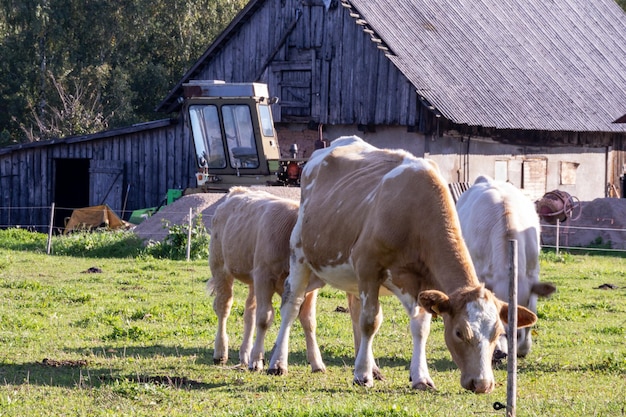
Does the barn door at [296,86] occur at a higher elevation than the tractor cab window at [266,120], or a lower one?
higher

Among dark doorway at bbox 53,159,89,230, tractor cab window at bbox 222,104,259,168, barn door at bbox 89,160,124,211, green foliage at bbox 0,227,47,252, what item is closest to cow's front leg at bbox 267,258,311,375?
green foliage at bbox 0,227,47,252

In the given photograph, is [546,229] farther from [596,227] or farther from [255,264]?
[255,264]

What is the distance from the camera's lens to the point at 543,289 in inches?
384

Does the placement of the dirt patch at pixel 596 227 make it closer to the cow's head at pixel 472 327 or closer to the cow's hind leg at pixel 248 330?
the cow's hind leg at pixel 248 330

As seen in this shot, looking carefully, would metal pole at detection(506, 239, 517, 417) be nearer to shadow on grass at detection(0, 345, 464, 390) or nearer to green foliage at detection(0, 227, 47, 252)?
shadow on grass at detection(0, 345, 464, 390)

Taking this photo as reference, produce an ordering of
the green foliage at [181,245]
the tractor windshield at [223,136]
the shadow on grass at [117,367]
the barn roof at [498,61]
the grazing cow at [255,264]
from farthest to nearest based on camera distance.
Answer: the barn roof at [498,61], the tractor windshield at [223,136], the green foliage at [181,245], the grazing cow at [255,264], the shadow on grass at [117,367]

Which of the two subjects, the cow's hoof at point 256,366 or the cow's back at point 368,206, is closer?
the cow's back at point 368,206

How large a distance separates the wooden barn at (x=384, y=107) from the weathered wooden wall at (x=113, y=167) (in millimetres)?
37

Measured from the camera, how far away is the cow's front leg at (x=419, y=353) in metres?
8.20

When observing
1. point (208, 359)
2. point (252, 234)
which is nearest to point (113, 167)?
point (208, 359)

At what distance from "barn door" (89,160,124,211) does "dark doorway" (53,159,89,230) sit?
1.67 m

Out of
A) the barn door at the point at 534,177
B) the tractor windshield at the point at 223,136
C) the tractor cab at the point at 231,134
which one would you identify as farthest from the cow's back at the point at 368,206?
the barn door at the point at 534,177

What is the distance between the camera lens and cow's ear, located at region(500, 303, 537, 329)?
24.5ft

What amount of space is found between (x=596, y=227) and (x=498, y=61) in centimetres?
862
